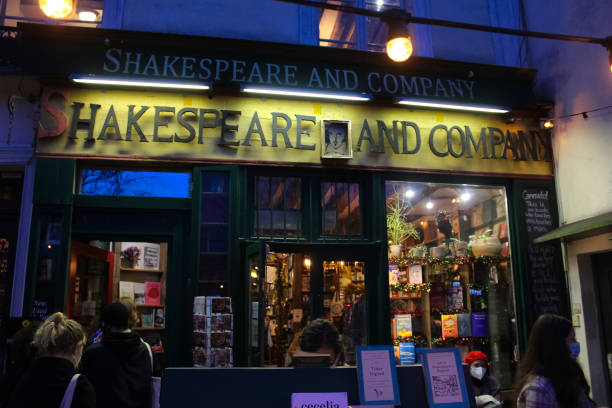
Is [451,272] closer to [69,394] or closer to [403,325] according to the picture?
[403,325]

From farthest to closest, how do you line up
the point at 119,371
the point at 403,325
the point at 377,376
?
the point at 403,325, the point at 119,371, the point at 377,376

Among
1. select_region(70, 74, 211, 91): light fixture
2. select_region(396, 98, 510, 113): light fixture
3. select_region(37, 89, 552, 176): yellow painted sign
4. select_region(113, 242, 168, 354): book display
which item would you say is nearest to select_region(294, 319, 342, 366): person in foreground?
select_region(37, 89, 552, 176): yellow painted sign

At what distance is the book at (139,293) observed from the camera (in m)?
10.7

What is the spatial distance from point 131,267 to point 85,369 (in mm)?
7092

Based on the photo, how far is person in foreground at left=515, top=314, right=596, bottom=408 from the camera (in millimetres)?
2990

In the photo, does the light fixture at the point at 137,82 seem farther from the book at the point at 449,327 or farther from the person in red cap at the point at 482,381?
the book at the point at 449,327

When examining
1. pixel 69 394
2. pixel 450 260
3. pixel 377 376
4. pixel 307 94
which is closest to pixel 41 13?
pixel 307 94

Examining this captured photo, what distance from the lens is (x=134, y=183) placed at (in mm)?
7211

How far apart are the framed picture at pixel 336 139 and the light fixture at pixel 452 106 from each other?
98 cm

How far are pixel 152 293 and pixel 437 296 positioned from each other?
603 cm

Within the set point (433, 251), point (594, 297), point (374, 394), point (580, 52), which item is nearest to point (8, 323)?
point (374, 394)

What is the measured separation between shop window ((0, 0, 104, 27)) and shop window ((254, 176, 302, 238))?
11.7 feet

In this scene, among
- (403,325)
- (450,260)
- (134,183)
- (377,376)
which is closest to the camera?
(377,376)

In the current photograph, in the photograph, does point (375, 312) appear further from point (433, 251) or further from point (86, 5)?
point (86, 5)
